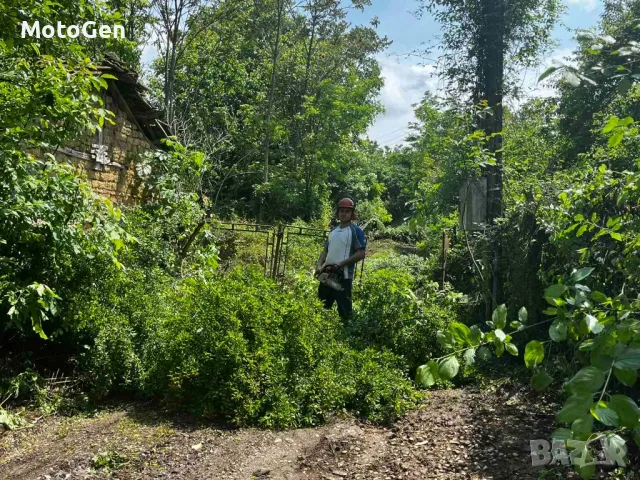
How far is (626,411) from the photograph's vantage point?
1116 mm

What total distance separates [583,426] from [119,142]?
904cm

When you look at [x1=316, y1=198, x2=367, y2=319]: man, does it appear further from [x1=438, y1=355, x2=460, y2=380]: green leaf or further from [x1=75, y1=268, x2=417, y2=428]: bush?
[x1=438, y1=355, x2=460, y2=380]: green leaf

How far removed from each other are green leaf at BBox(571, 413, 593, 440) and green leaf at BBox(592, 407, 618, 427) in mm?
19

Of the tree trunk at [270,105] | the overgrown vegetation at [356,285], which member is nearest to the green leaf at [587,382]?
the overgrown vegetation at [356,285]

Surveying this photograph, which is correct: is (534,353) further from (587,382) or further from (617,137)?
(617,137)

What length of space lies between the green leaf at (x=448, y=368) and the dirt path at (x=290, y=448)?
2337mm

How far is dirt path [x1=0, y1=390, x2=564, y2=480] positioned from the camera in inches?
134

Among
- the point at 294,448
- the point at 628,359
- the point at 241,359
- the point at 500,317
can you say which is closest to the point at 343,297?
the point at 241,359

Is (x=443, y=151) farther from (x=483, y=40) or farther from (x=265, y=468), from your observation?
(x=265, y=468)

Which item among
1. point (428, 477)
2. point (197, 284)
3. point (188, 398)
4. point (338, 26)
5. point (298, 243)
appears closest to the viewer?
point (428, 477)

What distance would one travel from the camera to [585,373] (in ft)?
3.88

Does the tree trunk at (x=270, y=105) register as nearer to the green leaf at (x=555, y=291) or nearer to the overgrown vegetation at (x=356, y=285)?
the overgrown vegetation at (x=356, y=285)

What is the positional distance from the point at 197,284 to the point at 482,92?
184 inches

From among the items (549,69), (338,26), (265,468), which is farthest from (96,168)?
(338,26)
